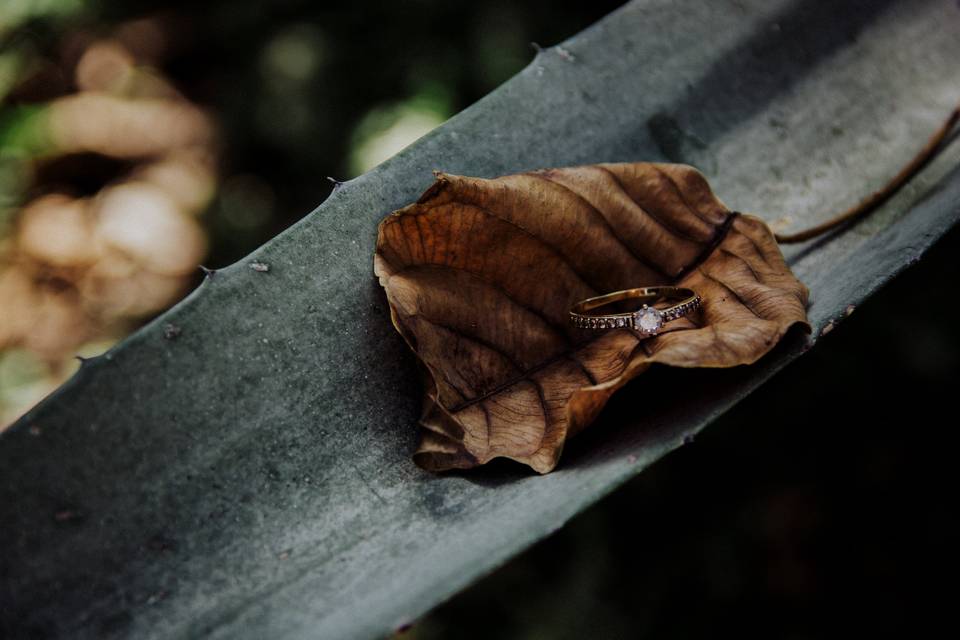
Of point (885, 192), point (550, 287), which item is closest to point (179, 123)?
point (550, 287)

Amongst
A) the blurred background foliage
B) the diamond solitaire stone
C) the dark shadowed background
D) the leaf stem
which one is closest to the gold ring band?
the diamond solitaire stone

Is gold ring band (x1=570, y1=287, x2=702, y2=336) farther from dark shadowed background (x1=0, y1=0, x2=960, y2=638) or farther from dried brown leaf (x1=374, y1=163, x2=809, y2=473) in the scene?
dark shadowed background (x1=0, y1=0, x2=960, y2=638)

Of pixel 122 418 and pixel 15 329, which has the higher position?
pixel 122 418

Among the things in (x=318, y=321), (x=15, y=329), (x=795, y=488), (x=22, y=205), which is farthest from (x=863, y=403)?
(x=22, y=205)

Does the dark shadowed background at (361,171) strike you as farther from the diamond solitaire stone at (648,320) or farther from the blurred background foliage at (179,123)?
the diamond solitaire stone at (648,320)

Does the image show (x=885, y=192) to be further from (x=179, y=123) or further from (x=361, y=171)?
(x=179, y=123)

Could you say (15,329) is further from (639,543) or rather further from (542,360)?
(542,360)

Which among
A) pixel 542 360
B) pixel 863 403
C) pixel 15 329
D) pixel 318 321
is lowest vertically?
pixel 863 403
